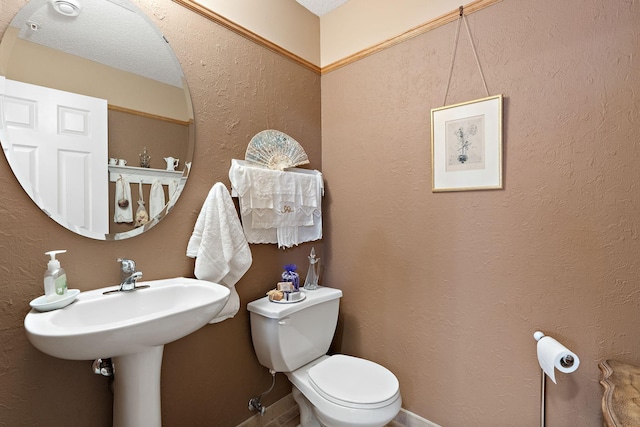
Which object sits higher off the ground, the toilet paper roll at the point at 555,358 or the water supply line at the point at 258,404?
the toilet paper roll at the point at 555,358

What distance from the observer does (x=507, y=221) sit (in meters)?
1.38

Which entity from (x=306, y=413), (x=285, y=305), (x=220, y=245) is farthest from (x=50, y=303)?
(x=306, y=413)

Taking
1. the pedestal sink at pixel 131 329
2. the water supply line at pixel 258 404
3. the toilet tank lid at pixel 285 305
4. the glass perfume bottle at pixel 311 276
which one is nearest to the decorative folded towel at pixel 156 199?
the pedestal sink at pixel 131 329

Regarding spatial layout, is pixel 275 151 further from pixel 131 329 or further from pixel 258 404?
pixel 258 404

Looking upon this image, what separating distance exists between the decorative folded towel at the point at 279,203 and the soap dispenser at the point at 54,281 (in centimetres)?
75

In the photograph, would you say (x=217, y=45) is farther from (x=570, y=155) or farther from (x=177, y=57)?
(x=570, y=155)

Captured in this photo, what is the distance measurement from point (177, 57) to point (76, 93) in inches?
17.8

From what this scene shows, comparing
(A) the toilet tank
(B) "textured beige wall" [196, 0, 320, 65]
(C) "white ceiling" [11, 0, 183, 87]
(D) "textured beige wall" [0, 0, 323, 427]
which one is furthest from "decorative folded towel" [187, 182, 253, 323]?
(B) "textured beige wall" [196, 0, 320, 65]

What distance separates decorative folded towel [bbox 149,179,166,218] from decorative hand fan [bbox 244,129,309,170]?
47cm

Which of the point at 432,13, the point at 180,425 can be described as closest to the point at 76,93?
the point at 180,425

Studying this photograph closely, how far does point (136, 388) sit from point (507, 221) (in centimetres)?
164

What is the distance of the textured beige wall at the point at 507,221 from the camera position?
3.81ft

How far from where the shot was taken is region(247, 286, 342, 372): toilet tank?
1.50 meters

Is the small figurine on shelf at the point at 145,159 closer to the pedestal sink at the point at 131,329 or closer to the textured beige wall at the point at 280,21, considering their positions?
the pedestal sink at the point at 131,329
